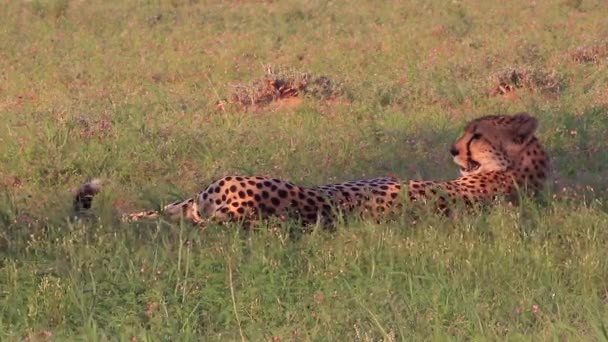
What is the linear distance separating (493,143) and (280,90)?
13.3 feet

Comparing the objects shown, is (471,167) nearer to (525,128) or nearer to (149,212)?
(525,128)

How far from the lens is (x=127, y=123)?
28.3 feet

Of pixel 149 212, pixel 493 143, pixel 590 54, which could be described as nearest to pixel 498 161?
pixel 493 143

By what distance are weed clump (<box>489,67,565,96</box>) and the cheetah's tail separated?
5.03 m

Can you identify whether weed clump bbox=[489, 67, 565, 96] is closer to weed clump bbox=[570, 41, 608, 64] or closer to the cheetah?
weed clump bbox=[570, 41, 608, 64]

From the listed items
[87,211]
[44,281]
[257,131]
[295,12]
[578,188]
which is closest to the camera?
[44,281]

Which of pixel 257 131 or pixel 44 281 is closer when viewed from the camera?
pixel 44 281

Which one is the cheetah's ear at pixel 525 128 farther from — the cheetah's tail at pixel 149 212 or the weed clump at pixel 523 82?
the weed clump at pixel 523 82

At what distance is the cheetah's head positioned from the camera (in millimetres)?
6004

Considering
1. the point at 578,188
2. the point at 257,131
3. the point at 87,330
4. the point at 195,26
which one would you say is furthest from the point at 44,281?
the point at 195,26

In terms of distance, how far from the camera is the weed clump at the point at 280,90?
975 cm

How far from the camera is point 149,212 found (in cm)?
570

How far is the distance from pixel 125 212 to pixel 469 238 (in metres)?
2.22

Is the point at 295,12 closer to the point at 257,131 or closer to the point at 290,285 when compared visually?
the point at 257,131
